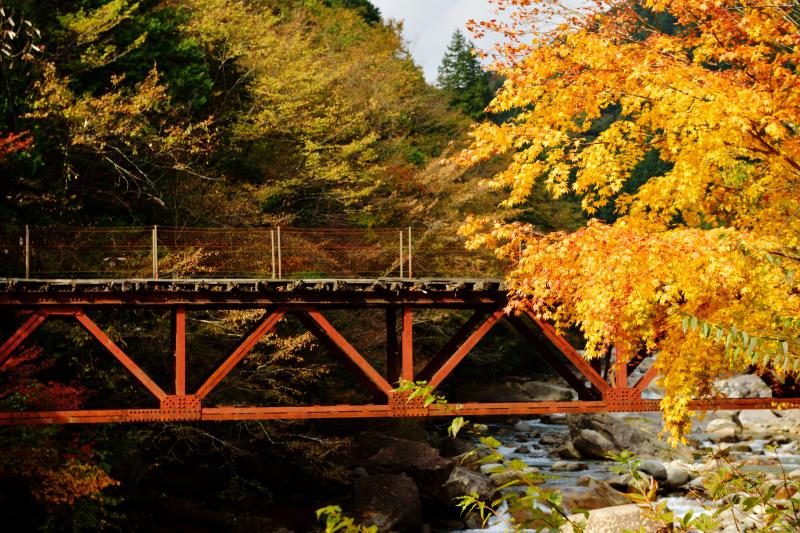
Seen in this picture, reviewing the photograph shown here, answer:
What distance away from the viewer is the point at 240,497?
1942 cm

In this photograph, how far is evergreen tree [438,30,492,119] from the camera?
55375 mm

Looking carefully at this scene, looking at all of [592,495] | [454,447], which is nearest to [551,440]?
[454,447]

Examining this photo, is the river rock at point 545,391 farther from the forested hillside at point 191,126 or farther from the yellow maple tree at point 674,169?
the yellow maple tree at point 674,169

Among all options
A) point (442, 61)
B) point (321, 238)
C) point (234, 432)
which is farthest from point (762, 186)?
point (442, 61)

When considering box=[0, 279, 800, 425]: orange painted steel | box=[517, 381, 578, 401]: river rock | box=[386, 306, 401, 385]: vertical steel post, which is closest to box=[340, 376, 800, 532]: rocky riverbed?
box=[0, 279, 800, 425]: orange painted steel

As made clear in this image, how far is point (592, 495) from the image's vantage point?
20500 millimetres

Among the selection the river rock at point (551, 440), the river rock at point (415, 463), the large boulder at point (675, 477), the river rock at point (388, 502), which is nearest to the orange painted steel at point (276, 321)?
the river rock at point (388, 502)

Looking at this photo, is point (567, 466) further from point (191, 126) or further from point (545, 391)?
point (191, 126)

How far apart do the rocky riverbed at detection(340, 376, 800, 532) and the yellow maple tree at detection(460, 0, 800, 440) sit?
470 centimetres

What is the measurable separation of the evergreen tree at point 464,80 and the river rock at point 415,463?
31031 millimetres

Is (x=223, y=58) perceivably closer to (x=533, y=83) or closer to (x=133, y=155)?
(x=133, y=155)

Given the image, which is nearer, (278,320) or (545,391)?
(278,320)

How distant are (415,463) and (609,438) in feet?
27.0

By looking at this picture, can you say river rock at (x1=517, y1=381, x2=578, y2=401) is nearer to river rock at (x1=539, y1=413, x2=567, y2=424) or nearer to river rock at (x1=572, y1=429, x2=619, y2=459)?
river rock at (x1=539, y1=413, x2=567, y2=424)
